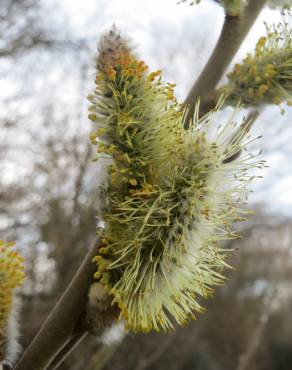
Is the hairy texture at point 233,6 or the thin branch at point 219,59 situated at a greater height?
the hairy texture at point 233,6

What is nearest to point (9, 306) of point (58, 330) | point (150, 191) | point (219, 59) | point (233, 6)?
point (58, 330)

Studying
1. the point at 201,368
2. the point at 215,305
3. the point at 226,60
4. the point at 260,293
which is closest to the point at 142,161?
the point at 226,60

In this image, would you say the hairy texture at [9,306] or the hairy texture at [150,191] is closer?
the hairy texture at [150,191]

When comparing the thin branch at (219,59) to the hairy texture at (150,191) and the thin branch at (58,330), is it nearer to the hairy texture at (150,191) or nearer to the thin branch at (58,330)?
the hairy texture at (150,191)

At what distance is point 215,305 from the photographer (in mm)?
12984

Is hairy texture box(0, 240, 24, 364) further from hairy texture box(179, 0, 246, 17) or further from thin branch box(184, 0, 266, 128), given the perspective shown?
hairy texture box(179, 0, 246, 17)

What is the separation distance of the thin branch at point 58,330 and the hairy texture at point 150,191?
3.0 inches

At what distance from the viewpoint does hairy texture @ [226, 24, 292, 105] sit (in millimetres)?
1308

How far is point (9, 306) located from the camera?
1.23 m

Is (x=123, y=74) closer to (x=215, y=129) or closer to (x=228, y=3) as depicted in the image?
(x=215, y=129)

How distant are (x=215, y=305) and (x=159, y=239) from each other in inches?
490

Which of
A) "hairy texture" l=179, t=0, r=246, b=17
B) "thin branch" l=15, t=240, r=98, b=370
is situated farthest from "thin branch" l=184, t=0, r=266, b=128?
"thin branch" l=15, t=240, r=98, b=370

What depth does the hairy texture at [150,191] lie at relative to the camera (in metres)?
1.11

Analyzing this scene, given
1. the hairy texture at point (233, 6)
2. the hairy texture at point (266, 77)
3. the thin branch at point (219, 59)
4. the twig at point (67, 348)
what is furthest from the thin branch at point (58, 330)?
the hairy texture at point (233, 6)
